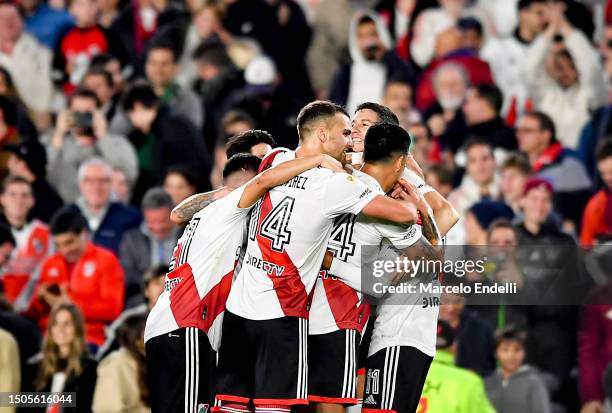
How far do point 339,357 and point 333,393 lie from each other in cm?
23

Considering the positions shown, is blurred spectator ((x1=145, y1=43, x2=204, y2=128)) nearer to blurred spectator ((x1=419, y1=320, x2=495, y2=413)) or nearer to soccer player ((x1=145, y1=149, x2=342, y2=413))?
blurred spectator ((x1=419, y1=320, x2=495, y2=413))

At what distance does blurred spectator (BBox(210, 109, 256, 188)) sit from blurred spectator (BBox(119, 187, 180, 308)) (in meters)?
1.10

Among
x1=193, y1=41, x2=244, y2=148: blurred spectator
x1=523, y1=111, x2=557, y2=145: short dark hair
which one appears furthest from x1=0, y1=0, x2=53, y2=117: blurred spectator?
x1=523, y1=111, x2=557, y2=145: short dark hair

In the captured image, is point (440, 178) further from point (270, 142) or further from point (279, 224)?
point (279, 224)

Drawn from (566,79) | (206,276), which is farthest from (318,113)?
(566,79)

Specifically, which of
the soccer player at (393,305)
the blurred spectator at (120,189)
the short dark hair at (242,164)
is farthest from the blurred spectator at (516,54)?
the soccer player at (393,305)

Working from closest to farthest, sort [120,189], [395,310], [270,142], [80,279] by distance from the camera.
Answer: [395,310], [270,142], [80,279], [120,189]

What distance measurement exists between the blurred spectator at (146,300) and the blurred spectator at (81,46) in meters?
5.13

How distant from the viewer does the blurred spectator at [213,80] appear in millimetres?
16344

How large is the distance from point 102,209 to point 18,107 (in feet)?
7.83

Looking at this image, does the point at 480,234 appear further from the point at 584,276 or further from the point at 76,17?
the point at 76,17

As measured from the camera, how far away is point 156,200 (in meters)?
14.1

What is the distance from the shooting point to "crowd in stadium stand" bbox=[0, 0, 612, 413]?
12586 millimetres

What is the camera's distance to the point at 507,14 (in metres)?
17.2
